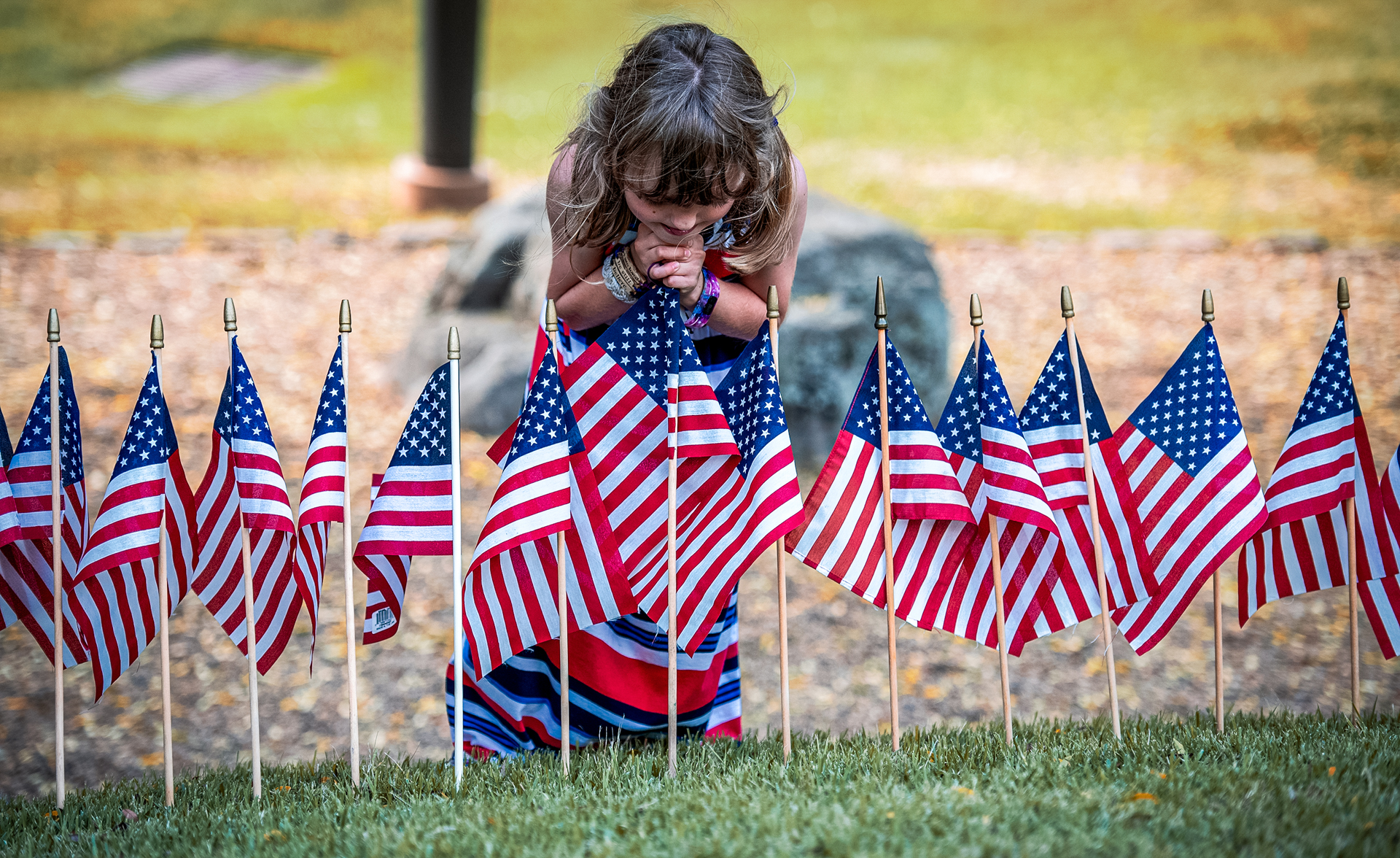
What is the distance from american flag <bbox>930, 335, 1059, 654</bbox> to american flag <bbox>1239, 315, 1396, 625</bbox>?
68 cm

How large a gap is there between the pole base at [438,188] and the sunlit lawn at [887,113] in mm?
445

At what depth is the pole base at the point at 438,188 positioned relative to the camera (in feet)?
41.4

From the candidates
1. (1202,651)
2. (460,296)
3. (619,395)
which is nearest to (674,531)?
(619,395)

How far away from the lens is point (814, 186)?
13672 mm

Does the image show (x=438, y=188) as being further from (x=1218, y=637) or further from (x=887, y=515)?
(x=1218, y=637)

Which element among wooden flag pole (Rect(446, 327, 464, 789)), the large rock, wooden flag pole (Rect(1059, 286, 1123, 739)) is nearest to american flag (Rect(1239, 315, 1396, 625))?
wooden flag pole (Rect(1059, 286, 1123, 739))

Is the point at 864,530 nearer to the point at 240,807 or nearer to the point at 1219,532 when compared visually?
the point at 1219,532

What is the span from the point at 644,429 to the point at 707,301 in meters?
0.42

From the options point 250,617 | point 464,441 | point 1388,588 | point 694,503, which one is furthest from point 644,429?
point 464,441

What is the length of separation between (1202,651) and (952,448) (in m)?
2.72

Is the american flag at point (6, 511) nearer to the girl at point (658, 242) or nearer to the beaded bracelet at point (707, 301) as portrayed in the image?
the girl at point (658, 242)

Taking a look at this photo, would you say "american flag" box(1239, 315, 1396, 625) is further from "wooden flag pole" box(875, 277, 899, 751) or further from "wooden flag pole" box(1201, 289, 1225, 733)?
"wooden flag pole" box(875, 277, 899, 751)

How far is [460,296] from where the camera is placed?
8102 mm

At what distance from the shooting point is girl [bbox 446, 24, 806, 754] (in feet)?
8.82
